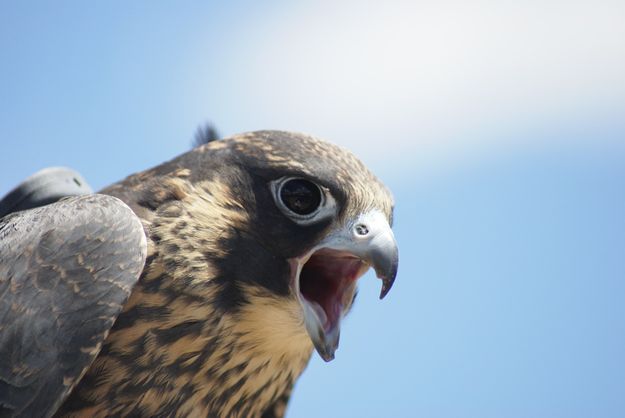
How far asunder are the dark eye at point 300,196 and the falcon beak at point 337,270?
148 millimetres

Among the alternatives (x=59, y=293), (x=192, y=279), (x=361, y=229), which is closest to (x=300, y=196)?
(x=361, y=229)

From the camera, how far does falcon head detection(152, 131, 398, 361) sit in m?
2.86

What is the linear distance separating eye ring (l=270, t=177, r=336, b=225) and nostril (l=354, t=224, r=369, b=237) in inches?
5.0

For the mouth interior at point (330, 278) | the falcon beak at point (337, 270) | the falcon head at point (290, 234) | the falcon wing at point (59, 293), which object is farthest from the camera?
the mouth interior at point (330, 278)

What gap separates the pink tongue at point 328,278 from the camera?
3020mm

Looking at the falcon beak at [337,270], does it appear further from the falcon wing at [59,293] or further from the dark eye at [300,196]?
the falcon wing at [59,293]

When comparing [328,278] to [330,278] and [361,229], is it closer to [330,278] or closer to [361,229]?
[330,278]

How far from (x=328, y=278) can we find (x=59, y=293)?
108 centimetres

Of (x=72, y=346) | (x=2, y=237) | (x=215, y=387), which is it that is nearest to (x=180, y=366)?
(x=215, y=387)

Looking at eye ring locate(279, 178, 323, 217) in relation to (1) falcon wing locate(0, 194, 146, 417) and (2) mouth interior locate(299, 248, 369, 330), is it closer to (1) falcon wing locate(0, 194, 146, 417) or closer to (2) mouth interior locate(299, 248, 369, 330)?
(2) mouth interior locate(299, 248, 369, 330)

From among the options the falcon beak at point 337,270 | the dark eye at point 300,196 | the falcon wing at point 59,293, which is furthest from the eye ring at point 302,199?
the falcon wing at point 59,293

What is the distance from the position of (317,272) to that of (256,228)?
35 centimetres

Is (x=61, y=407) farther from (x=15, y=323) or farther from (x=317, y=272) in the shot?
(x=317, y=272)

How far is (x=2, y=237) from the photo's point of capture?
9.80 feet
